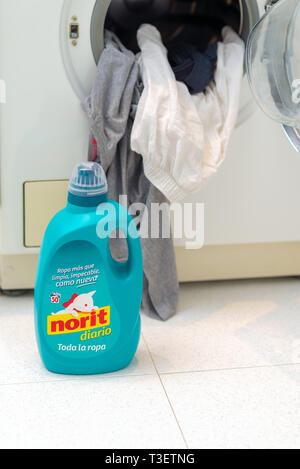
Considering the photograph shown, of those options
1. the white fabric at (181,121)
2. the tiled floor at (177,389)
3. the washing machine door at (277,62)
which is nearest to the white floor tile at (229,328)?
the tiled floor at (177,389)

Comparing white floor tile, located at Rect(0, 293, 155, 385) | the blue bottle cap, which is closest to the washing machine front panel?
the blue bottle cap

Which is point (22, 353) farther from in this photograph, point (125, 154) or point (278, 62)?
point (278, 62)

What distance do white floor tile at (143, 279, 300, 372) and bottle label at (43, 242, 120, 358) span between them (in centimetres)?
15

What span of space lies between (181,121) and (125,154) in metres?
0.16

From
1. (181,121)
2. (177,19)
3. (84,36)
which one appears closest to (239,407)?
(181,121)

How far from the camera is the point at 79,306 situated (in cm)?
123

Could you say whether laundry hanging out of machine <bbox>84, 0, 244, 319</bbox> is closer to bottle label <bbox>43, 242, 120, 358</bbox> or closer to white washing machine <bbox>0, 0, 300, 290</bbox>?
white washing machine <bbox>0, 0, 300, 290</bbox>

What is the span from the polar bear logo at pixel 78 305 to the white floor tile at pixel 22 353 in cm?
14

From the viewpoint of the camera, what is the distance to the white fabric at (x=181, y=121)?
1.34 m

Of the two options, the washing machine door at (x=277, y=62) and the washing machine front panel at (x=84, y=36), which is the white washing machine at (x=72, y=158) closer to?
the washing machine front panel at (x=84, y=36)

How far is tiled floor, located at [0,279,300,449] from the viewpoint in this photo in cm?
107

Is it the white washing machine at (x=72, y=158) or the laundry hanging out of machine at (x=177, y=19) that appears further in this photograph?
the laundry hanging out of machine at (x=177, y=19)

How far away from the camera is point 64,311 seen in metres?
1.23
